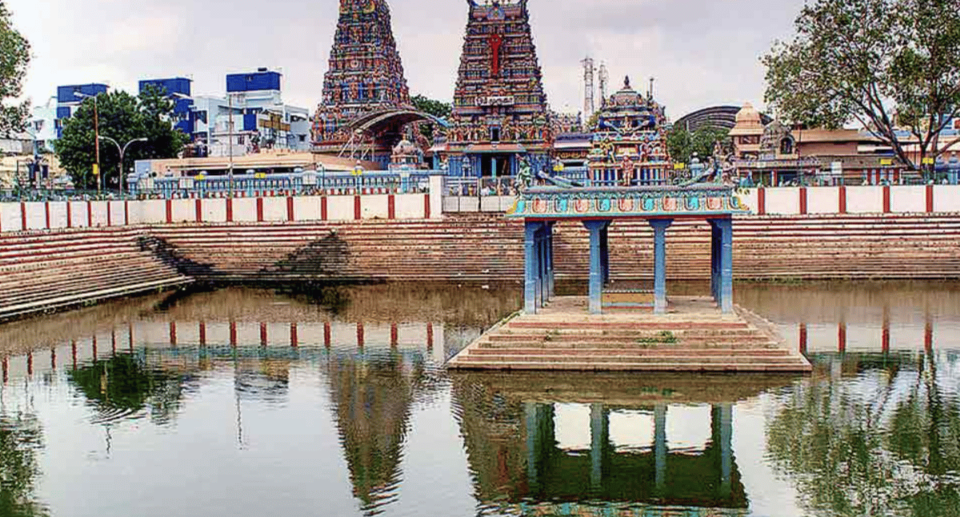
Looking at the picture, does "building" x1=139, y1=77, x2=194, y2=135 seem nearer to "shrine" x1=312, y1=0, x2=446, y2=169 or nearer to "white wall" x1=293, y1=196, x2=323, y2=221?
"shrine" x1=312, y1=0, x2=446, y2=169

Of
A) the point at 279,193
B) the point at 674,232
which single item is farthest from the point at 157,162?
the point at 674,232

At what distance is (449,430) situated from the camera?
1519cm

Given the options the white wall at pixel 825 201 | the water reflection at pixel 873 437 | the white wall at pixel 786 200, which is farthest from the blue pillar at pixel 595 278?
the white wall at pixel 825 201

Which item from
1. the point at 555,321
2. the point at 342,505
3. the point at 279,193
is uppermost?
the point at 279,193

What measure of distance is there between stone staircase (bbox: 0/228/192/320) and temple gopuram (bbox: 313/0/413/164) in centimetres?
2307

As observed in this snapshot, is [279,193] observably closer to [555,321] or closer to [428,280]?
[428,280]

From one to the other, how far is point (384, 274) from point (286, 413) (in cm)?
1957

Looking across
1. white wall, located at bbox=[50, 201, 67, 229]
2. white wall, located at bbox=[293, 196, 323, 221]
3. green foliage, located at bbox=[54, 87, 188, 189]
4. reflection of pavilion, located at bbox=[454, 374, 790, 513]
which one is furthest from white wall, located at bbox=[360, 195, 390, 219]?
reflection of pavilion, located at bbox=[454, 374, 790, 513]

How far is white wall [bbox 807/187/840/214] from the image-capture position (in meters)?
35.9

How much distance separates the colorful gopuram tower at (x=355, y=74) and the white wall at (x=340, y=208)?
20542 mm

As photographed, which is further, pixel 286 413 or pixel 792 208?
pixel 792 208

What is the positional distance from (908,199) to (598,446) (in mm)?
25163

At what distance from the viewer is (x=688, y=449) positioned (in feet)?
46.3

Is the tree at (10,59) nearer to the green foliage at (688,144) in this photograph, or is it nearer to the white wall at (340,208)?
the white wall at (340,208)
